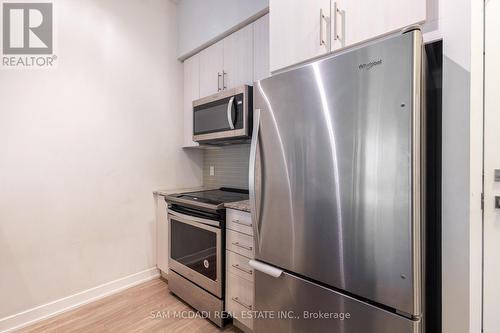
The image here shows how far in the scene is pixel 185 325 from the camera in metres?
1.84

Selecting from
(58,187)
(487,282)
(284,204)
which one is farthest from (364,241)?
(58,187)

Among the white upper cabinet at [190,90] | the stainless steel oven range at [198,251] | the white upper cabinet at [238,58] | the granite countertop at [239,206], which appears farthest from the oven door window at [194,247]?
the white upper cabinet at [238,58]

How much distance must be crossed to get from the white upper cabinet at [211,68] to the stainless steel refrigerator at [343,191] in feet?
3.74

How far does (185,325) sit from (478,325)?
5.62 feet

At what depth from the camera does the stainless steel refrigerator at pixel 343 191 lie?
0.84m

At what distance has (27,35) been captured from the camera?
1898 millimetres

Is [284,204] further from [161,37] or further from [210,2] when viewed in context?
[161,37]

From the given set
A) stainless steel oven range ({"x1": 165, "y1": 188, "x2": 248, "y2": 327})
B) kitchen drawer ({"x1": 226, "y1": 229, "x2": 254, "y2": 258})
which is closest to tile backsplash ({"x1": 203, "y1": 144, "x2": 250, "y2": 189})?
stainless steel oven range ({"x1": 165, "y1": 188, "x2": 248, "y2": 327})

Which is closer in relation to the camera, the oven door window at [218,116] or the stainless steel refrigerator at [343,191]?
the stainless steel refrigerator at [343,191]

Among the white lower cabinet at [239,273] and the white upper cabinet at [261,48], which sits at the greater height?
the white upper cabinet at [261,48]

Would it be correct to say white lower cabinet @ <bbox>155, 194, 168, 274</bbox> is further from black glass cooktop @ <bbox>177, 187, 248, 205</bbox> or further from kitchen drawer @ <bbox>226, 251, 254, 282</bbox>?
kitchen drawer @ <bbox>226, 251, 254, 282</bbox>

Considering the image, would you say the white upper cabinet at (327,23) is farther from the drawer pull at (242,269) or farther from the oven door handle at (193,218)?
the drawer pull at (242,269)

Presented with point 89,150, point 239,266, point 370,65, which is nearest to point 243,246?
point 239,266

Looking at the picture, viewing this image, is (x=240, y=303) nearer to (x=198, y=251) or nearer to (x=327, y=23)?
(x=198, y=251)
